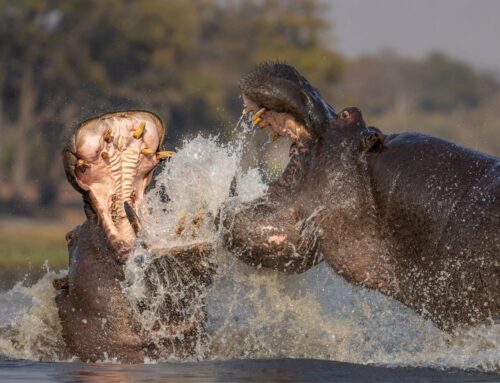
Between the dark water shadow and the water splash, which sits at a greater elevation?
the water splash

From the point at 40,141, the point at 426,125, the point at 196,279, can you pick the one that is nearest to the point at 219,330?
the point at 196,279

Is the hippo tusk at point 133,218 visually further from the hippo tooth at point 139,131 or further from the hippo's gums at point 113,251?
the hippo tooth at point 139,131

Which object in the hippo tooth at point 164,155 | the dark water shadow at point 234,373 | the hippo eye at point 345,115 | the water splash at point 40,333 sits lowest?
the dark water shadow at point 234,373

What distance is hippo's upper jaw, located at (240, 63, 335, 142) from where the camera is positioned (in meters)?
6.02

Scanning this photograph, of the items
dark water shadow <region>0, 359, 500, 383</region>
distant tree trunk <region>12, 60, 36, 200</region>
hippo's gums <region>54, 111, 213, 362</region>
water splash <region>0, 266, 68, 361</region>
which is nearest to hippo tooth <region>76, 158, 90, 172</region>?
hippo's gums <region>54, 111, 213, 362</region>

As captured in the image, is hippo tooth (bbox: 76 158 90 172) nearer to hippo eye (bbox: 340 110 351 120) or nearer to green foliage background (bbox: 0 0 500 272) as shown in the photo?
hippo eye (bbox: 340 110 351 120)

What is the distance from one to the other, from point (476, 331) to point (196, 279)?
1556mm

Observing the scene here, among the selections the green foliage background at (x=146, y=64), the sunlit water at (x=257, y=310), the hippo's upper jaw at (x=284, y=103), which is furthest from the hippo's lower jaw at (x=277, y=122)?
the green foliage background at (x=146, y=64)

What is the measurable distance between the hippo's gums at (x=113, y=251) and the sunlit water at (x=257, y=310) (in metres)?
0.09

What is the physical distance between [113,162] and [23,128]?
1431 inches

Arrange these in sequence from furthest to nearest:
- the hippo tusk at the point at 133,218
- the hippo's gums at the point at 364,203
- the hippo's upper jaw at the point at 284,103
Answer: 1. the hippo tusk at the point at 133,218
2. the hippo's upper jaw at the point at 284,103
3. the hippo's gums at the point at 364,203

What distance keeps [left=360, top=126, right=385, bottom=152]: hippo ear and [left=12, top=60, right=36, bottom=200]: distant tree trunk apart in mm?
33306

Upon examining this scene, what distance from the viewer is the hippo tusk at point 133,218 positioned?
6754 mm

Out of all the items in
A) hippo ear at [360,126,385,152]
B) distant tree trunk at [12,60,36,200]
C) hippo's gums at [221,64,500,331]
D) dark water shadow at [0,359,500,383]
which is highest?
distant tree trunk at [12,60,36,200]
